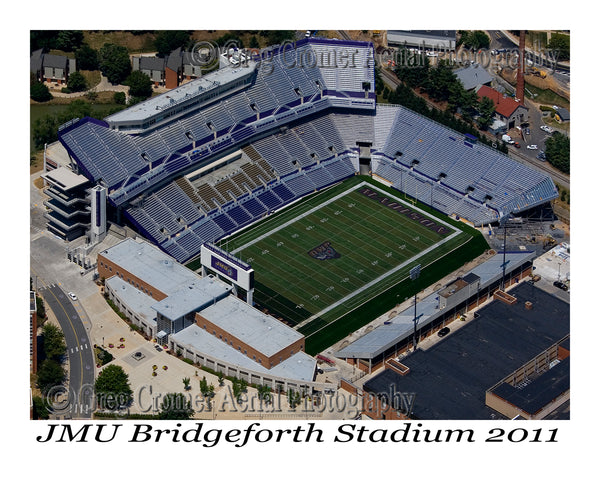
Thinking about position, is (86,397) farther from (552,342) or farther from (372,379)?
(552,342)

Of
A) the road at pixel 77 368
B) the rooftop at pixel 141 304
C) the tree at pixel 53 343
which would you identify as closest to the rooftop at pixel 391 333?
the rooftop at pixel 141 304

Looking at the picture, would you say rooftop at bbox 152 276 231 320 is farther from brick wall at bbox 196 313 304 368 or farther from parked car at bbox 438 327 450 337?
parked car at bbox 438 327 450 337

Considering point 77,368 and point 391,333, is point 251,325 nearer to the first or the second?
point 391,333

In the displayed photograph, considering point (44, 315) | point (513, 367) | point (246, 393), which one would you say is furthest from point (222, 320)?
point (513, 367)

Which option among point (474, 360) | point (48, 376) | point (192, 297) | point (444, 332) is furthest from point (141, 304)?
point (474, 360)

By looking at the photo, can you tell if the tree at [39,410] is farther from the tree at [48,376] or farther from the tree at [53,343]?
the tree at [53,343]

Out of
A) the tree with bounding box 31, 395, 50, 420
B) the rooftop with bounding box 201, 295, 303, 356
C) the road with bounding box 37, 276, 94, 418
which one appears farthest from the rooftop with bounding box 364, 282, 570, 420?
the tree with bounding box 31, 395, 50, 420
